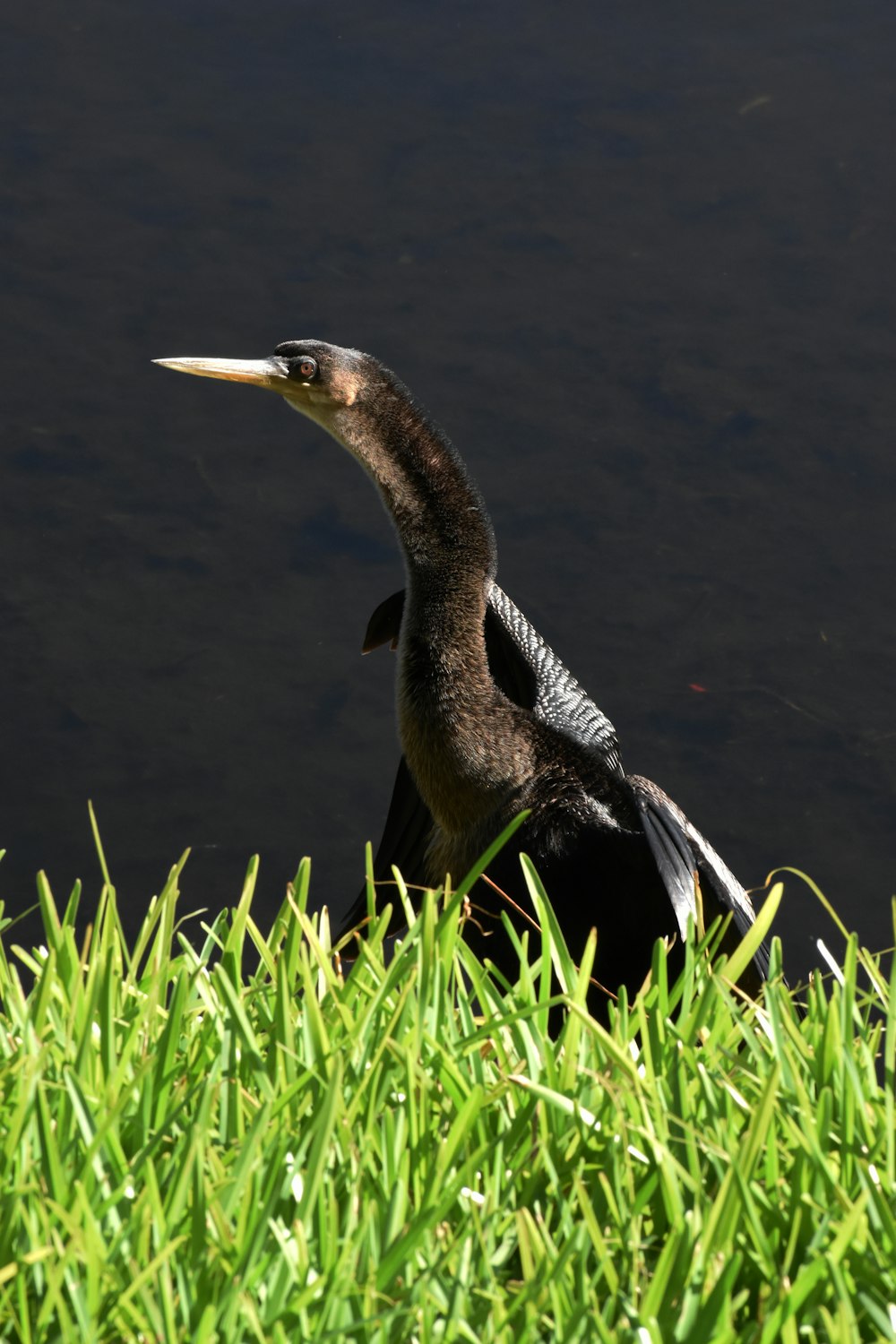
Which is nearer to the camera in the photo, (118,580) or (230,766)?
(230,766)

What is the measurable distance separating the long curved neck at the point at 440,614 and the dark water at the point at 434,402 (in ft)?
4.31

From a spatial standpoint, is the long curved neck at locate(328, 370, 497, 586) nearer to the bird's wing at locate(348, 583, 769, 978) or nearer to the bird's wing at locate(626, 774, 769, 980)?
the bird's wing at locate(348, 583, 769, 978)

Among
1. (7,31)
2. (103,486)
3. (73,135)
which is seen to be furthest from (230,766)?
(7,31)

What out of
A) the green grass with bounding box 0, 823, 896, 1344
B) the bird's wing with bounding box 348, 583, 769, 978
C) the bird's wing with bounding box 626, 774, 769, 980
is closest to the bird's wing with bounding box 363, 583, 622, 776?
the bird's wing with bounding box 348, 583, 769, 978

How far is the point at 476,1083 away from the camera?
1465 mm

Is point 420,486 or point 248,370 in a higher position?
point 248,370

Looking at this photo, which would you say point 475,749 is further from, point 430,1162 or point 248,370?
point 430,1162

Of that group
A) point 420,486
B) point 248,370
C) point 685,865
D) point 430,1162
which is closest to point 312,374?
point 248,370

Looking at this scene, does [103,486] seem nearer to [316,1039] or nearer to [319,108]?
[319,108]

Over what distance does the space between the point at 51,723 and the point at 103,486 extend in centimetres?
93

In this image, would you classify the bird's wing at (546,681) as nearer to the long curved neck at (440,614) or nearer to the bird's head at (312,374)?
the long curved neck at (440,614)

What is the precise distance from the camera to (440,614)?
9.25 ft

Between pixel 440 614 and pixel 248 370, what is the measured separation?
53 centimetres

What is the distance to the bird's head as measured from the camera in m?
2.88
